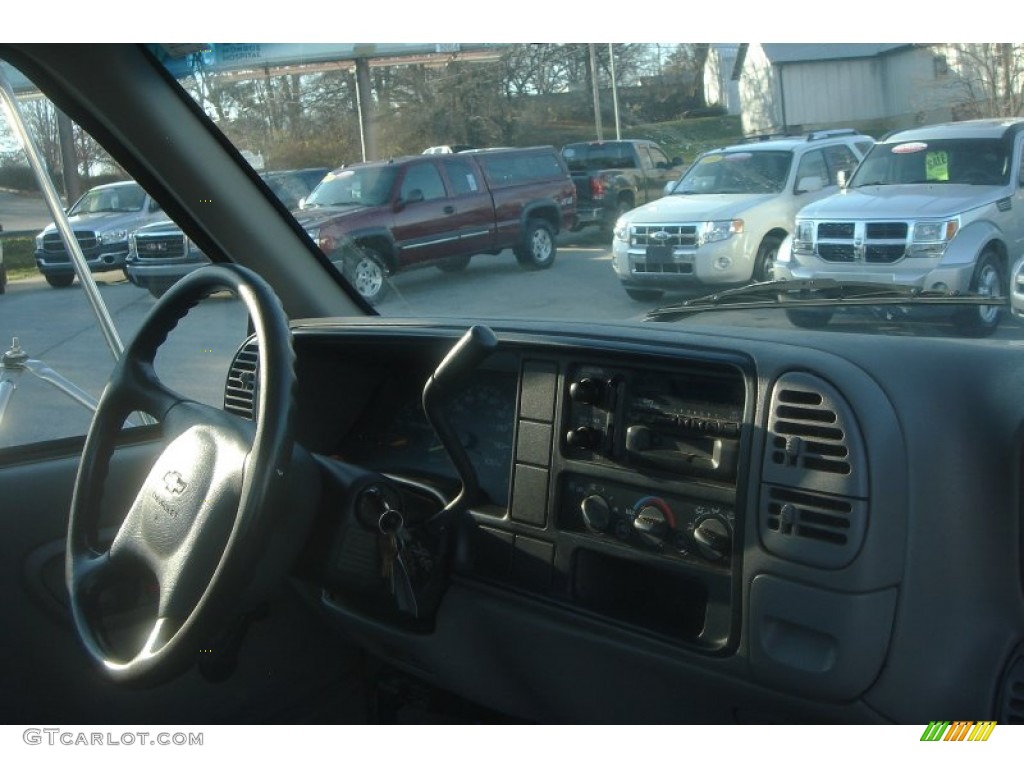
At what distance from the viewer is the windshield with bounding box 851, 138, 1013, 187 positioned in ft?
6.95

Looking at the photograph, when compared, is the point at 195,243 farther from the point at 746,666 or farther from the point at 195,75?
the point at 746,666

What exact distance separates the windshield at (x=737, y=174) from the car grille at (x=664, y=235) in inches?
3.3

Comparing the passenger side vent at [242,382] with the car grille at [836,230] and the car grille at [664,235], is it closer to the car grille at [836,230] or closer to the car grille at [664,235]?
the car grille at [664,235]

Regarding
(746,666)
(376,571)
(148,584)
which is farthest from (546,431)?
(148,584)

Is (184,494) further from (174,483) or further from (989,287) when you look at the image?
(989,287)

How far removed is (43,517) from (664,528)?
5.58 ft

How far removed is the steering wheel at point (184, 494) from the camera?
198cm

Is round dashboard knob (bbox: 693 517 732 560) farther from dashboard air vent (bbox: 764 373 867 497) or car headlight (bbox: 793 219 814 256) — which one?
car headlight (bbox: 793 219 814 256)

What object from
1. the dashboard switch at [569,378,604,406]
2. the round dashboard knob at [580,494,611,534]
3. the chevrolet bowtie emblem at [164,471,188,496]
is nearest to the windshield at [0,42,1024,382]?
the dashboard switch at [569,378,604,406]

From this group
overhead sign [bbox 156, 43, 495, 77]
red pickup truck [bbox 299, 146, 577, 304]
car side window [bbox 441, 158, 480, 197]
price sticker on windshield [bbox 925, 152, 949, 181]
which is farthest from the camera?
car side window [bbox 441, 158, 480, 197]

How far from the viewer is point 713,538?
2.13 meters

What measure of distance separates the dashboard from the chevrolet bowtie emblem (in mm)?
286

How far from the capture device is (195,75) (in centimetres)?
291

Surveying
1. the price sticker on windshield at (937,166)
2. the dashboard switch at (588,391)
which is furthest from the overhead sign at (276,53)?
the price sticker on windshield at (937,166)
